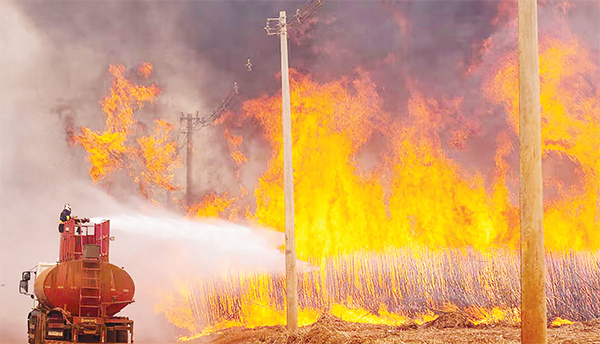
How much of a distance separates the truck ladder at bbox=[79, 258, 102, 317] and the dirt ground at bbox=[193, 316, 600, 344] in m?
5.28

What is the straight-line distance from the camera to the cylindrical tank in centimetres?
2009

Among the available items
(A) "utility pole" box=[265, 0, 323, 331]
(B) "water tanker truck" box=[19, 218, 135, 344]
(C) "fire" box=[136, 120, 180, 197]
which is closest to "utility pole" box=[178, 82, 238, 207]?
(C) "fire" box=[136, 120, 180, 197]

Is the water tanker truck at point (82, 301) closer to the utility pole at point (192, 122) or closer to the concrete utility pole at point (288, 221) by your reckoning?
the concrete utility pole at point (288, 221)

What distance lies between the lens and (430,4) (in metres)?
33.9

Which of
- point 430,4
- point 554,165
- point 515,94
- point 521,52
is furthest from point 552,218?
point 521,52

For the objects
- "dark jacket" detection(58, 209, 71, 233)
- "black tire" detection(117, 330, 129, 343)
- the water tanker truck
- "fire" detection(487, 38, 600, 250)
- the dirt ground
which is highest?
"fire" detection(487, 38, 600, 250)

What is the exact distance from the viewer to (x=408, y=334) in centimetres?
2184

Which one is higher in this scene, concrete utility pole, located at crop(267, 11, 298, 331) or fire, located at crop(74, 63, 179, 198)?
fire, located at crop(74, 63, 179, 198)

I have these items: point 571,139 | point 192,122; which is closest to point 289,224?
point 571,139

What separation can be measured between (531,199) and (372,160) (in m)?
19.9

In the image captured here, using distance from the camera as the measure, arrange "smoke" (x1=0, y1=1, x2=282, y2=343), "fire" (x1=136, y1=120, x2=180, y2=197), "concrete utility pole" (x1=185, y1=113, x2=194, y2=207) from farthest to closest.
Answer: "fire" (x1=136, y1=120, x2=180, y2=197), "concrete utility pole" (x1=185, y1=113, x2=194, y2=207), "smoke" (x1=0, y1=1, x2=282, y2=343)

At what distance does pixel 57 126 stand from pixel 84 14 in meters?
5.46

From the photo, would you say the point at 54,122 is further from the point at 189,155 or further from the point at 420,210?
the point at 420,210

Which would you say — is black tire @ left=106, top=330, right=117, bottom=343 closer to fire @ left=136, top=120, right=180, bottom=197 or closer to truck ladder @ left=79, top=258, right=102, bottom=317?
truck ladder @ left=79, top=258, right=102, bottom=317
